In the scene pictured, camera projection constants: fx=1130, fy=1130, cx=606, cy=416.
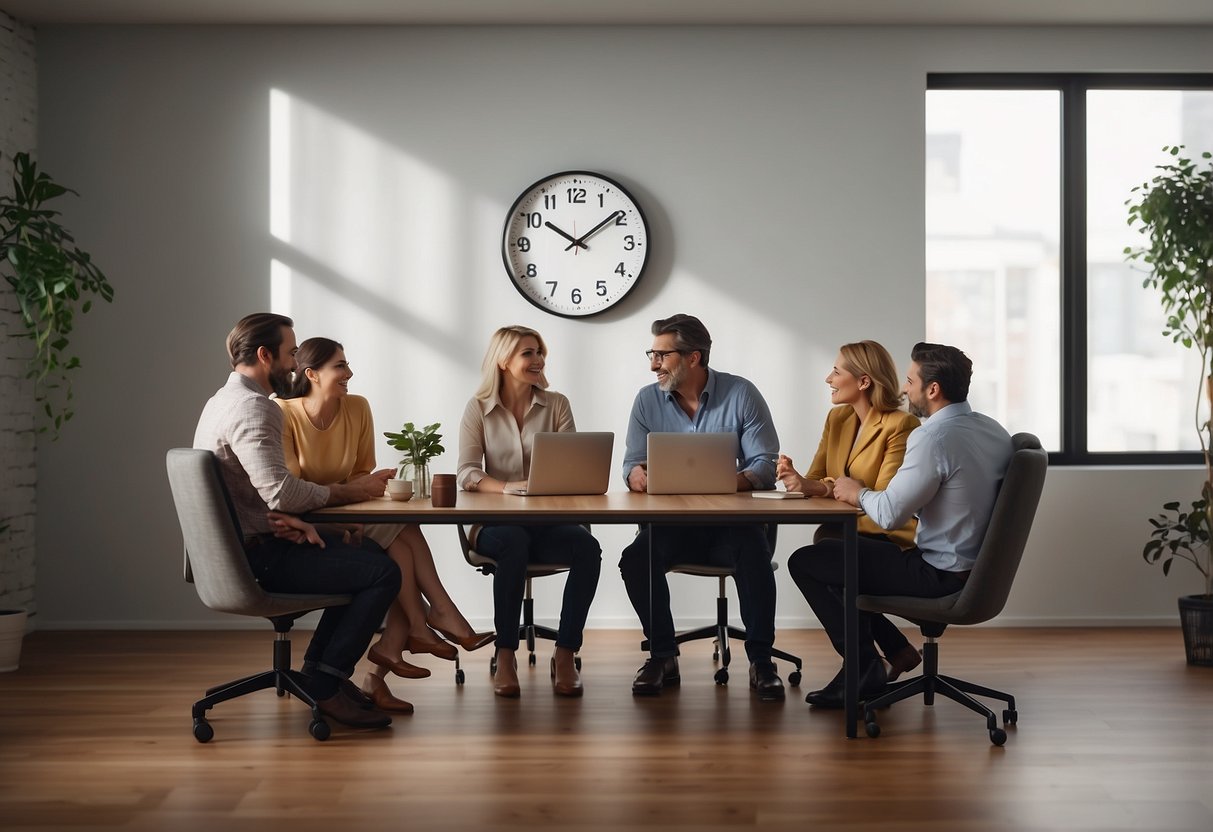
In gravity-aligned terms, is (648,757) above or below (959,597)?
below

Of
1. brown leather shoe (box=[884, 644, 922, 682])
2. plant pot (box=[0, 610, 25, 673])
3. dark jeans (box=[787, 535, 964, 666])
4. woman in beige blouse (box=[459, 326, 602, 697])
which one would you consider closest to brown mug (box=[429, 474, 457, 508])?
woman in beige blouse (box=[459, 326, 602, 697])

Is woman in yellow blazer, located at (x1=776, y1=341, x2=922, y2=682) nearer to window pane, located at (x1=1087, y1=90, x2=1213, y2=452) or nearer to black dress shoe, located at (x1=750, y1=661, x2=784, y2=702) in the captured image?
black dress shoe, located at (x1=750, y1=661, x2=784, y2=702)

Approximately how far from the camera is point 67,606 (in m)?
5.11

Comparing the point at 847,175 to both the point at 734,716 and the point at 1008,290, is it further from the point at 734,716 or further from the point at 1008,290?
the point at 734,716

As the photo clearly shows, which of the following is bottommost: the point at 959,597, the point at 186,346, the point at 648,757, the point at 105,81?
the point at 648,757

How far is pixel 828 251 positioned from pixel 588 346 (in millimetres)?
1170

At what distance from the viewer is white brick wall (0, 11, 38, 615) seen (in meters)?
4.81

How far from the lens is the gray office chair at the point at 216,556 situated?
3.06m

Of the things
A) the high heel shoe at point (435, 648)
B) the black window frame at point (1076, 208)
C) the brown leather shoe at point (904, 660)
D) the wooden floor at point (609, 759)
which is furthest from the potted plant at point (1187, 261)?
the high heel shoe at point (435, 648)

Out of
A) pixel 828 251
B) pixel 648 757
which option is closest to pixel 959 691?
pixel 648 757

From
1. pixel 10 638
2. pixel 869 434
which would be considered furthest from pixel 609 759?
pixel 10 638

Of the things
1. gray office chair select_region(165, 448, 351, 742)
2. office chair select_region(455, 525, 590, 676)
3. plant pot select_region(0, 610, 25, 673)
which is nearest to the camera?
gray office chair select_region(165, 448, 351, 742)

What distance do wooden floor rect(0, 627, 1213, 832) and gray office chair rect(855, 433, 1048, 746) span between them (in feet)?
0.35

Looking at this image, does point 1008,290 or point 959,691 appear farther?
point 1008,290
